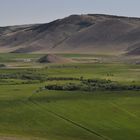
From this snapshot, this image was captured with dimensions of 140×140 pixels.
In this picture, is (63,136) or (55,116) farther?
(55,116)

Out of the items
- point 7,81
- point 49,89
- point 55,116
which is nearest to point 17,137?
point 55,116

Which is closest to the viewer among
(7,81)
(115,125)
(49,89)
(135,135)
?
(135,135)

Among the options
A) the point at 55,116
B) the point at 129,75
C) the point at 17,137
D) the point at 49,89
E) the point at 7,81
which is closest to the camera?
the point at 17,137

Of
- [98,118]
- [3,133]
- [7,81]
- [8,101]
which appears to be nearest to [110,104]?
[98,118]

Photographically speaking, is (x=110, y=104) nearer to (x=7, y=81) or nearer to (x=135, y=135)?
(x=135, y=135)

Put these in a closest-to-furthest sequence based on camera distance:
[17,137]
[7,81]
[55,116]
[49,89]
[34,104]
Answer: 1. [17,137]
2. [55,116]
3. [34,104]
4. [49,89]
5. [7,81]

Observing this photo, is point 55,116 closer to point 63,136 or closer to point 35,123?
point 35,123

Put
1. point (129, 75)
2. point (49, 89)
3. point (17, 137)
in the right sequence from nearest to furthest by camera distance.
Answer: point (17, 137) < point (49, 89) < point (129, 75)
